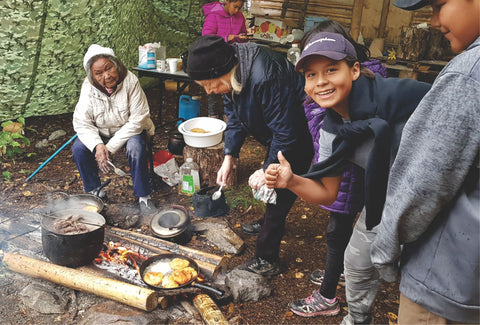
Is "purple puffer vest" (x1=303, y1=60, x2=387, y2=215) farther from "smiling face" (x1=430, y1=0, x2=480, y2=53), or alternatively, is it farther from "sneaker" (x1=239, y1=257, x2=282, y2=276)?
"sneaker" (x1=239, y1=257, x2=282, y2=276)

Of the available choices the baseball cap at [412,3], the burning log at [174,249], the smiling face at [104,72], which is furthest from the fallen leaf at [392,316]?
the smiling face at [104,72]

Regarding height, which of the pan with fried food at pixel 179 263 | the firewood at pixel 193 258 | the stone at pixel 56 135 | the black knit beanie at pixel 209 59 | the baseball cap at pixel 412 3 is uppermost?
the baseball cap at pixel 412 3

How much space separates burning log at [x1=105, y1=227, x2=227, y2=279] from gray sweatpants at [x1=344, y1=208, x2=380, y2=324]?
4.68 feet

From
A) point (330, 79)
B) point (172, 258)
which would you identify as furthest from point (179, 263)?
point (330, 79)

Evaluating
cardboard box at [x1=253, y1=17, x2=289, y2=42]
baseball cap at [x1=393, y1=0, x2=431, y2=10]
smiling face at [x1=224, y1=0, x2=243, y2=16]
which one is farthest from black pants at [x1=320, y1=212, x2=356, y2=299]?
cardboard box at [x1=253, y1=17, x2=289, y2=42]

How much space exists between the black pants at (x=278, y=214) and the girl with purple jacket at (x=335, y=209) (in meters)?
0.46

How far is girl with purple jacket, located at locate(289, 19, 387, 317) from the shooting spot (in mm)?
2594

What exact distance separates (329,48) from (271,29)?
23.6 ft

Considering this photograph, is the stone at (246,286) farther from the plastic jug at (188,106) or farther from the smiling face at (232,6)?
the smiling face at (232,6)

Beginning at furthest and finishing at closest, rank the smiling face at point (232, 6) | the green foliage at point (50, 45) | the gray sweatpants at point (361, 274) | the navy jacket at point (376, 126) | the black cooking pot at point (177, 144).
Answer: the smiling face at point (232, 6)
the black cooking pot at point (177, 144)
the green foliage at point (50, 45)
the gray sweatpants at point (361, 274)
the navy jacket at point (376, 126)

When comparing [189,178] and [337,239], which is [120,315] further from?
[189,178]

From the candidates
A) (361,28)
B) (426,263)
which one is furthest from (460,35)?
(361,28)

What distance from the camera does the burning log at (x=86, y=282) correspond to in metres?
3.01

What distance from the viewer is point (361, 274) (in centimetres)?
238
